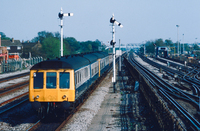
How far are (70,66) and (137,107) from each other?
5.98m

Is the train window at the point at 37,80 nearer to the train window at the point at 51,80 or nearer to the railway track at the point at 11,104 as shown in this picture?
the train window at the point at 51,80

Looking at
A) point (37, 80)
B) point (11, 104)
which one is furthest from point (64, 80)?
point (11, 104)

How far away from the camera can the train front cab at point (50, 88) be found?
12609 millimetres

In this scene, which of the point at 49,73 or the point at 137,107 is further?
the point at 137,107

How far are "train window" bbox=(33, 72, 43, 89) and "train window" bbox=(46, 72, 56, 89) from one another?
30 centimetres

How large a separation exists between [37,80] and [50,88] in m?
0.76

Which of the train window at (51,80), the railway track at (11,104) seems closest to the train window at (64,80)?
the train window at (51,80)

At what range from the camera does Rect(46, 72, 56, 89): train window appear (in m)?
12.7

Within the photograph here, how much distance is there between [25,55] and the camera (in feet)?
238

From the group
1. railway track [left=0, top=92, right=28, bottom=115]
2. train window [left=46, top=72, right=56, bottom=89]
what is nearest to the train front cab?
train window [left=46, top=72, right=56, bottom=89]

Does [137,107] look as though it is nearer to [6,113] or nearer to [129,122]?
[129,122]

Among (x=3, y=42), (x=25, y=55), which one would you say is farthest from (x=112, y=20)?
(x=3, y=42)

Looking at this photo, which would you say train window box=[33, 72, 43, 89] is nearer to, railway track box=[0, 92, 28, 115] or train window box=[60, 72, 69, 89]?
train window box=[60, 72, 69, 89]

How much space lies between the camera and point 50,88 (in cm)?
1263
